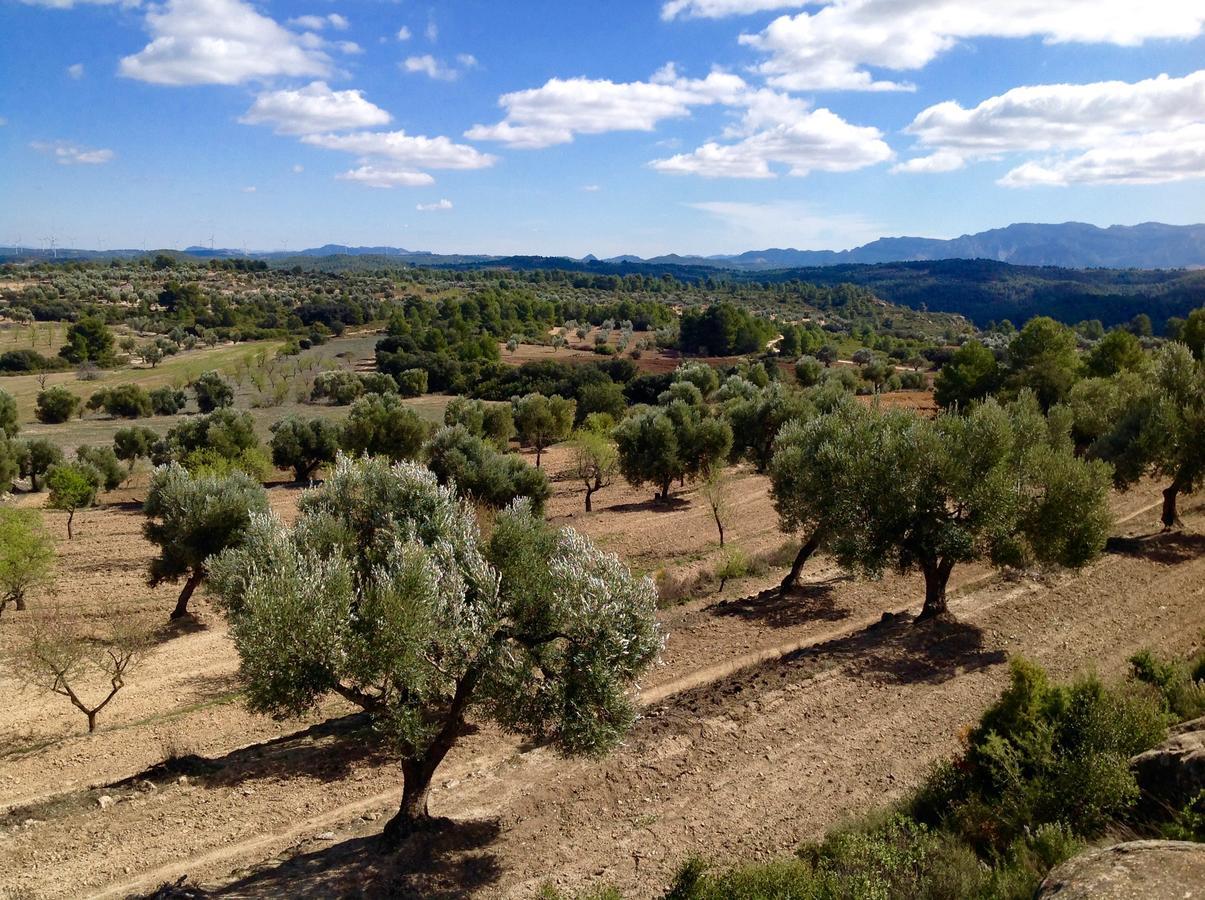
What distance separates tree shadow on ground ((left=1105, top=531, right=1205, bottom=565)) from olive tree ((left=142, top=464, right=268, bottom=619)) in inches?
1096

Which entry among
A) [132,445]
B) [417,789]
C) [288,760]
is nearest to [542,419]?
[132,445]

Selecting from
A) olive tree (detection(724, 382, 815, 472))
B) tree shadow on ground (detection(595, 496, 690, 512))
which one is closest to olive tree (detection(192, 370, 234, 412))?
tree shadow on ground (detection(595, 496, 690, 512))

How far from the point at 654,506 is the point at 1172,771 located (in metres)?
31.0

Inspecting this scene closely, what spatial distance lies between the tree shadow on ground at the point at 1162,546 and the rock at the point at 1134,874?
63.8 ft

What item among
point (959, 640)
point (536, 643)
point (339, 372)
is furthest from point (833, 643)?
point (339, 372)

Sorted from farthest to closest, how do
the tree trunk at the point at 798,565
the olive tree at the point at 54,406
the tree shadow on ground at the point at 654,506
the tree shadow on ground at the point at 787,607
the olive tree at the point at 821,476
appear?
1. the olive tree at the point at 54,406
2. the tree shadow on ground at the point at 654,506
3. the tree trunk at the point at 798,565
4. the tree shadow on ground at the point at 787,607
5. the olive tree at the point at 821,476

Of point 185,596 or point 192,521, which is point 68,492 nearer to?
point 185,596

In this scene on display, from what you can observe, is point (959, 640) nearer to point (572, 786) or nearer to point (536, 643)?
point (572, 786)

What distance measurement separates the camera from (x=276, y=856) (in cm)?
1248

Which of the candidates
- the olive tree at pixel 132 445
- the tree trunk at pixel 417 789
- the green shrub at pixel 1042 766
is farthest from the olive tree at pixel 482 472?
the olive tree at pixel 132 445

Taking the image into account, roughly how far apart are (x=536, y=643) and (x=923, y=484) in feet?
40.6

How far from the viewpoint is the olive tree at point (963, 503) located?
19.4 m

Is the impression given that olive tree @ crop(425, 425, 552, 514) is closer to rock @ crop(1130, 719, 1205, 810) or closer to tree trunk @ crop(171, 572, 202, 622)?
tree trunk @ crop(171, 572, 202, 622)

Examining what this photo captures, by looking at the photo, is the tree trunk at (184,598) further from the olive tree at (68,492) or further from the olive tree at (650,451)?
the olive tree at (650,451)
